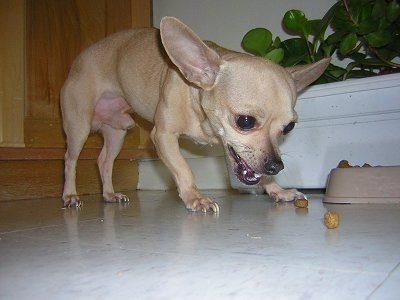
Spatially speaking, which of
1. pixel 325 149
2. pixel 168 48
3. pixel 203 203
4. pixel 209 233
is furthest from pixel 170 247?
pixel 325 149

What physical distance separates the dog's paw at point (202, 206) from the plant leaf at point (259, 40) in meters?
1.02

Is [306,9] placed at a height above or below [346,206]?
above

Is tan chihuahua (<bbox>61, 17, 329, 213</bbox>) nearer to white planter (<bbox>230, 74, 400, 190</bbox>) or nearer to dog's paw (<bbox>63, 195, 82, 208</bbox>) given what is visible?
dog's paw (<bbox>63, 195, 82, 208</bbox>)

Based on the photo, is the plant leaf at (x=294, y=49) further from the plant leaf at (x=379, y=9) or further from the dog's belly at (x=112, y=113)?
the dog's belly at (x=112, y=113)

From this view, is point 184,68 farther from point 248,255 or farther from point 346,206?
point 248,255

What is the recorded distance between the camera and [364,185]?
1741mm

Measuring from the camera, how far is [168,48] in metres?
1.64

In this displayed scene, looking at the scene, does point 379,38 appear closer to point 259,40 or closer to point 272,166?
point 259,40

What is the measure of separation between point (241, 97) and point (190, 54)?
0.89ft

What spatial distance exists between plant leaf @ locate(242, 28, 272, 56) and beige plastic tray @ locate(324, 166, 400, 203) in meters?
0.87

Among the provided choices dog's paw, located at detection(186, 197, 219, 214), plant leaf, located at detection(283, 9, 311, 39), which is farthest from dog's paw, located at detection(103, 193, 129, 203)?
plant leaf, located at detection(283, 9, 311, 39)

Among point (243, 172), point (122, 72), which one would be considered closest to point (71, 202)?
point (122, 72)

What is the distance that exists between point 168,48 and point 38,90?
1.21 m

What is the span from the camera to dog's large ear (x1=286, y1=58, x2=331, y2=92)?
191 centimetres
